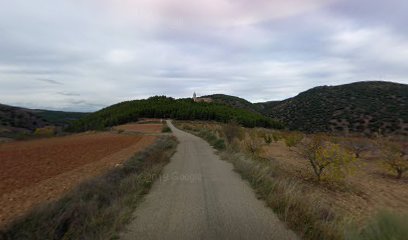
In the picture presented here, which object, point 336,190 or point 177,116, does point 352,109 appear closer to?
point 336,190

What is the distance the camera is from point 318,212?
7559 mm

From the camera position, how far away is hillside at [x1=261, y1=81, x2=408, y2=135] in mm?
55656

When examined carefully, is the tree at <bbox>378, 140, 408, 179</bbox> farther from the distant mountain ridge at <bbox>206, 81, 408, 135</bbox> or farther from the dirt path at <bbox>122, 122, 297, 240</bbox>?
the distant mountain ridge at <bbox>206, 81, 408, 135</bbox>

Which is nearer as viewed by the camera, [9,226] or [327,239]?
[327,239]

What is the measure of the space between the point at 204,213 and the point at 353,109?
66.2 metres

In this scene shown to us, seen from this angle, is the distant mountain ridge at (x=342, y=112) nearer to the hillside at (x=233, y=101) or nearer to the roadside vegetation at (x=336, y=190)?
the roadside vegetation at (x=336, y=190)

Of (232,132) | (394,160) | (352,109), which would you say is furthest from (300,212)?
(352,109)

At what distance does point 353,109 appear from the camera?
66.5 m

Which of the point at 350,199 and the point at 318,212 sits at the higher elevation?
the point at 318,212

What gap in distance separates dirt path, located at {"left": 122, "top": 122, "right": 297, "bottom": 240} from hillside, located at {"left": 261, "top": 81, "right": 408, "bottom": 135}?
45.2 m

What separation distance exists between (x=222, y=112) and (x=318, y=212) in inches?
4177

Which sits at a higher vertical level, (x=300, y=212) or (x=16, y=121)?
(x=16, y=121)

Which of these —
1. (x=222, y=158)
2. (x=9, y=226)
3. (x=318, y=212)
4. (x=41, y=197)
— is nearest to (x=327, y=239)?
(x=318, y=212)

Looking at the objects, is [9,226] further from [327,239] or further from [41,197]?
[327,239]
